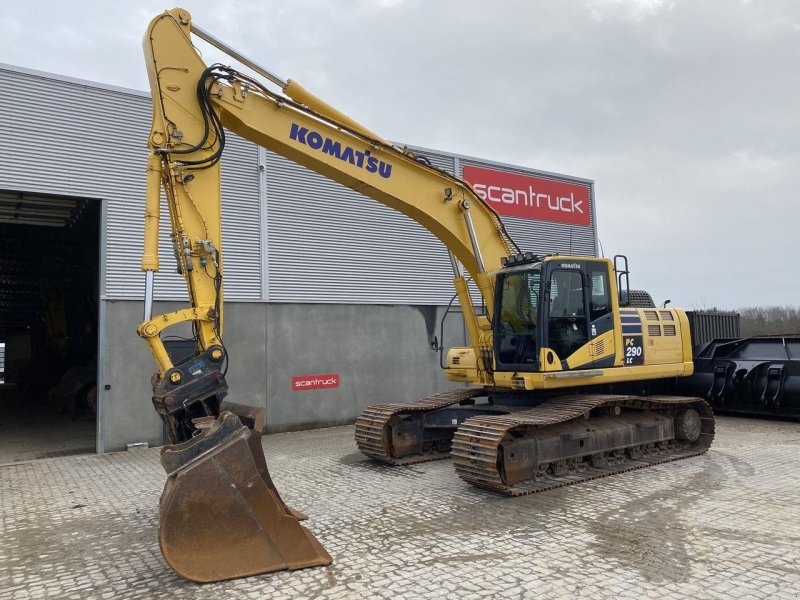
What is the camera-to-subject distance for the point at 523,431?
7.10 m

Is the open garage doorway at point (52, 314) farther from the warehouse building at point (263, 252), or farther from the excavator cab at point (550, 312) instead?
the excavator cab at point (550, 312)

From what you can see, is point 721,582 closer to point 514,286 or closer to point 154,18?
point 514,286

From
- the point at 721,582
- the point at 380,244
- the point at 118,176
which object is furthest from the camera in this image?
the point at 380,244

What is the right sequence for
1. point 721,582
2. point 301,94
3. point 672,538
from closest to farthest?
point 721,582
point 672,538
point 301,94

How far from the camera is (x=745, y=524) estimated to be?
5555mm

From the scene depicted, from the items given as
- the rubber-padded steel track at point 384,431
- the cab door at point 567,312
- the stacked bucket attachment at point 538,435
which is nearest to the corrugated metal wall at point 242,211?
the cab door at point 567,312

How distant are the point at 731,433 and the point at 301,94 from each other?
9.36 meters

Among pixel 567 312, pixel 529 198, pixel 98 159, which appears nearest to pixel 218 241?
pixel 567 312

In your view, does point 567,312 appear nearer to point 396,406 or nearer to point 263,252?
point 396,406

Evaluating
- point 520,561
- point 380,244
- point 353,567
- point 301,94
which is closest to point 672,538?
point 520,561

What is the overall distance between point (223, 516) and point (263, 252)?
7.92 m

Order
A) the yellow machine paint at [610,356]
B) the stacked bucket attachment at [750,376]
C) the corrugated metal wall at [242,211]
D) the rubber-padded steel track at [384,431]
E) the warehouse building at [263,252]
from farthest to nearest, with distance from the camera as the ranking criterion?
the stacked bucket attachment at [750,376] → the warehouse building at [263,252] → the corrugated metal wall at [242,211] → the rubber-padded steel track at [384,431] → the yellow machine paint at [610,356]

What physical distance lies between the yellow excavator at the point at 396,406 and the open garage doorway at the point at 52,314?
5.75 meters

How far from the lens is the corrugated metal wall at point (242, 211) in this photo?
993cm
